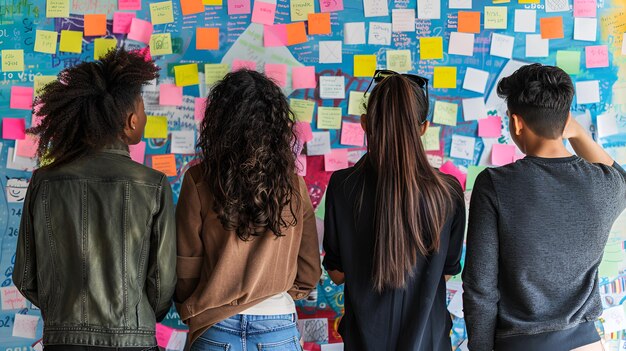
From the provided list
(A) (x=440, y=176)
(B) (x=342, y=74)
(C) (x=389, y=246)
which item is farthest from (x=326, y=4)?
(C) (x=389, y=246)

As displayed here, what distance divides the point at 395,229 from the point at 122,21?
1439mm

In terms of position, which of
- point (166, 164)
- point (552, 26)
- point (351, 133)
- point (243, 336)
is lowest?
point (243, 336)

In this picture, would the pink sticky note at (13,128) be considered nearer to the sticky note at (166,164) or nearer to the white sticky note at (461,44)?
the sticky note at (166,164)

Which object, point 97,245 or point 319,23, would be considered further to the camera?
point 319,23

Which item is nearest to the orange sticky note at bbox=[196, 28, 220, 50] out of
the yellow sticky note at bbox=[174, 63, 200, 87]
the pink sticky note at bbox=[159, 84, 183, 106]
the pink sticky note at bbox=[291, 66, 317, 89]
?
the yellow sticky note at bbox=[174, 63, 200, 87]

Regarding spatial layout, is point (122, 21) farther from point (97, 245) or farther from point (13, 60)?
point (97, 245)

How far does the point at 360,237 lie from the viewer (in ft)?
5.25

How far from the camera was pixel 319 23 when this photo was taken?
2.27 meters

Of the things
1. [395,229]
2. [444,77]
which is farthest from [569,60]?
[395,229]

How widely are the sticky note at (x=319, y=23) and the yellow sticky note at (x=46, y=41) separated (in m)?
1.01

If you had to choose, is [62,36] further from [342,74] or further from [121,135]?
[342,74]

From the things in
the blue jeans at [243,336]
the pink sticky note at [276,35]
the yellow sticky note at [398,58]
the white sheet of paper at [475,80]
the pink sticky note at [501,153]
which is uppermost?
the pink sticky note at [276,35]

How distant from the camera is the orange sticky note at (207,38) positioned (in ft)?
7.42

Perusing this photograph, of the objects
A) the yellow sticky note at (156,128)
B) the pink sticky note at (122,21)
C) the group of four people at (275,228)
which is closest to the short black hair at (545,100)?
the group of four people at (275,228)
